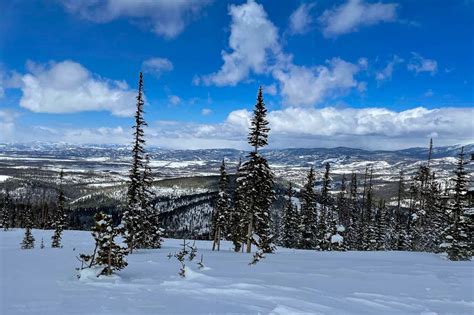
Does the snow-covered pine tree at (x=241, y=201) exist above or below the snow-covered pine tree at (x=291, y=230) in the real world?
above

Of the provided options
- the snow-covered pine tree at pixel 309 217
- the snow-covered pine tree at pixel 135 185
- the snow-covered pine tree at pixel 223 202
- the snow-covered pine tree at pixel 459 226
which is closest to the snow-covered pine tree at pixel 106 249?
the snow-covered pine tree at pixel 135 185

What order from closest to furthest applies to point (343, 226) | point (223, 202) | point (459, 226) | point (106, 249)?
point (106, 249) < point (459, 226) < point (223, 202) < point (343, 226)

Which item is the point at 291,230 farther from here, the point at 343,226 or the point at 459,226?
the point at 459,226

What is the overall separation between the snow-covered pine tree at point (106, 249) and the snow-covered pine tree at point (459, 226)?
2966 cm

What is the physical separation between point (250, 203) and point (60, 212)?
29083 millimetres

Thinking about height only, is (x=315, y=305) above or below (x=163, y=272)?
above

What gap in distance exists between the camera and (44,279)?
1164 centimetres

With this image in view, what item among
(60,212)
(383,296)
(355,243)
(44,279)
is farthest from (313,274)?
(355,243)

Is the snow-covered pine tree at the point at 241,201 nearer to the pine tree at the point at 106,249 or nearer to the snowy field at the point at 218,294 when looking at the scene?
the snowy field at the point at 218,294

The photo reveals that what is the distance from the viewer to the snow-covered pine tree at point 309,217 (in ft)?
173

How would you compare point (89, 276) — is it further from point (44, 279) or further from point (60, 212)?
point (60, 212)

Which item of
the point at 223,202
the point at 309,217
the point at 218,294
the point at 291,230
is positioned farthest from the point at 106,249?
the point at 291,230

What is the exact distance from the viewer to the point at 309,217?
56000mm

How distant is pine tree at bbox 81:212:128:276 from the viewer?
1341cm
